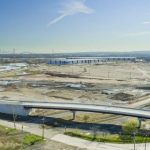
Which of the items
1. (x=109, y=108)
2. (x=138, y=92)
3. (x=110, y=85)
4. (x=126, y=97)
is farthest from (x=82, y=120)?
(x=110, y=85)

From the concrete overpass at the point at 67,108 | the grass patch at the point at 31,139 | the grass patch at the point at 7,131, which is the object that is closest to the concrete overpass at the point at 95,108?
the concrete overpass at the point at 67,108

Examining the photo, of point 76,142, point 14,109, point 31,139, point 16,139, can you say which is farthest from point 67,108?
point 16,139

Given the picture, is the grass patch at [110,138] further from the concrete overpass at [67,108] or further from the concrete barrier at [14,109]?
the concrete barrier at [14,109]

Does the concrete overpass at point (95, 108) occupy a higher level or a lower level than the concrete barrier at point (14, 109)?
higher

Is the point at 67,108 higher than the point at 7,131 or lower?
higher

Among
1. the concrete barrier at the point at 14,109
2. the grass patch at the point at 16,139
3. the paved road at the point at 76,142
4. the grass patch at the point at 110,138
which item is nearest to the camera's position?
the paved road at the point at 76,142

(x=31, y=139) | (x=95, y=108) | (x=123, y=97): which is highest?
(x=95, y=108)

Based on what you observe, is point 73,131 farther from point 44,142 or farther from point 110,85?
point 110,85

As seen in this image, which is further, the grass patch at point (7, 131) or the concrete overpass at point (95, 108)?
the concrete overpass at point (95, 108)

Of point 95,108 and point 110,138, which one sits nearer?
point 110,138

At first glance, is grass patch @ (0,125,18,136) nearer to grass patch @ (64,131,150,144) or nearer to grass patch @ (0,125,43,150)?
grass patch @ (0,125,43,150)

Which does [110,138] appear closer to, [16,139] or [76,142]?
A: [76,142]
